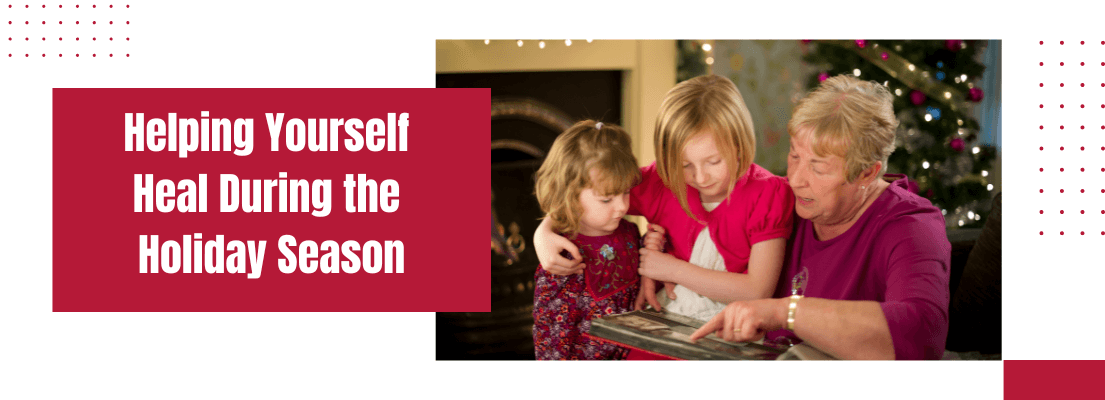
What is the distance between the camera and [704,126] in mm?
1835

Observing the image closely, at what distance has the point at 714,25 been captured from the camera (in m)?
2.03

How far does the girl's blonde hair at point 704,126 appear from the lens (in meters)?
1.83

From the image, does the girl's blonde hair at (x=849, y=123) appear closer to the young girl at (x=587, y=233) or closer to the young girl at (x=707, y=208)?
the young girl at (x=707, y=208)

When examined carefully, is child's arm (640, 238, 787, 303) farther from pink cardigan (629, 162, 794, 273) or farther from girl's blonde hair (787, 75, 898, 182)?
girl's blonde hair (787, 75, 898, 182)

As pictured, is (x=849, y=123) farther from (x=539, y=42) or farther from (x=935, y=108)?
(x=935, y=108)

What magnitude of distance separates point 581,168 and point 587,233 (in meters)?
0.16

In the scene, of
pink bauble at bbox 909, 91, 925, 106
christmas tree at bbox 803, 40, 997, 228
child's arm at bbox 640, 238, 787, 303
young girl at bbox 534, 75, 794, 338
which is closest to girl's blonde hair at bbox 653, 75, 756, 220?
young girl at bbox 534, 75, 794, 338

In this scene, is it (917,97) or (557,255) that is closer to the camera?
(557,255)

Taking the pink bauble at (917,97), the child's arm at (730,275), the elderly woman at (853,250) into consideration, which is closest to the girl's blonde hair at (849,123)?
the elderly woman at (853,250)

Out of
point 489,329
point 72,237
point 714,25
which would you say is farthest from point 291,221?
point 714,25

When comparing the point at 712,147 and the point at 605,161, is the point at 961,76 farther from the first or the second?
the point at 605,161

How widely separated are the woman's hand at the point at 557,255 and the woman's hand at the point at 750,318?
1.12ft

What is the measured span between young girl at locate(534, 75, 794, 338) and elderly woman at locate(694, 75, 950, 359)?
0.06m

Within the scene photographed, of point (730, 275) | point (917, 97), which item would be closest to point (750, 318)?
point (730, 275)
